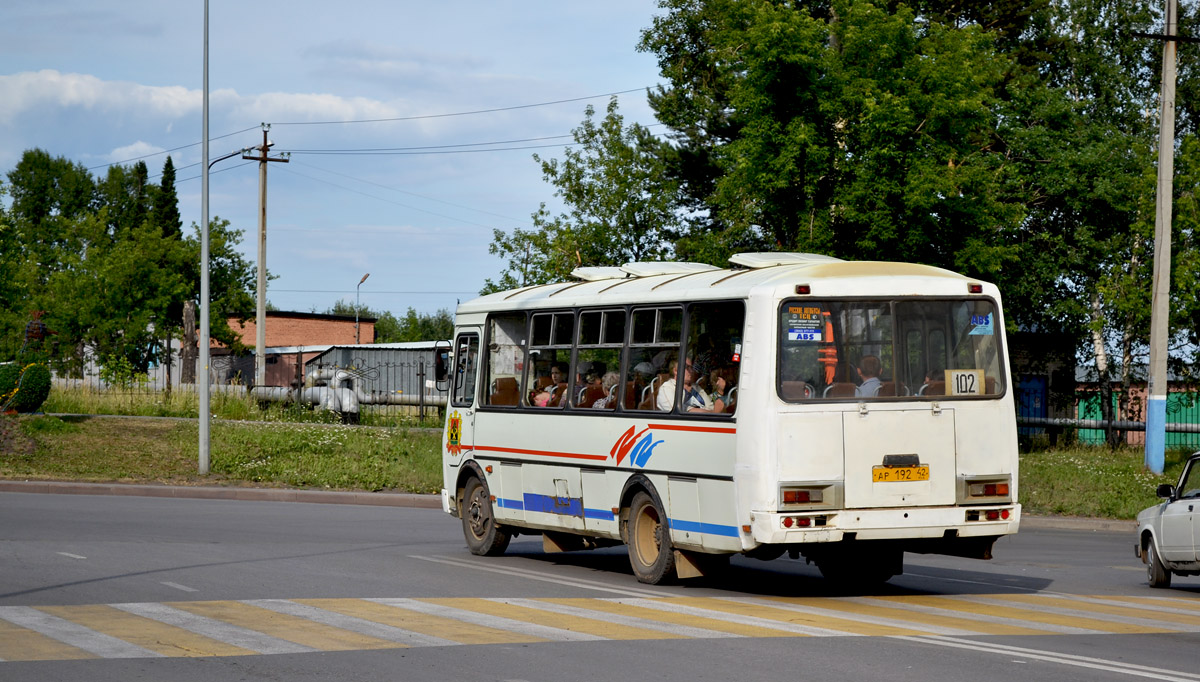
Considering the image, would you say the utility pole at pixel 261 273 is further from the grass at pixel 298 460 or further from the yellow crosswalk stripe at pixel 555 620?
the yellow crosswalk stripe at pixel 555 620

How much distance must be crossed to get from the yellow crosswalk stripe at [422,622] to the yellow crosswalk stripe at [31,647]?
7.08 ft

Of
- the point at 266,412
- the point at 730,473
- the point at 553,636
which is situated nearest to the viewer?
the point at 553,636

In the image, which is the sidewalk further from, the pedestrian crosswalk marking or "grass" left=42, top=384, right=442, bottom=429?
the pedestrian crosswalk marking

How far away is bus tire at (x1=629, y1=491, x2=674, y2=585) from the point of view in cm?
1265

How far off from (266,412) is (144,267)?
30.9 m

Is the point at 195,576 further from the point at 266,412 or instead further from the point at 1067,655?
the point at 266,412

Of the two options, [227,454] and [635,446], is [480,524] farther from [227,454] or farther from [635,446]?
[227,454]

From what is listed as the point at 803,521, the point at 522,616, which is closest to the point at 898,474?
the point at 803,521

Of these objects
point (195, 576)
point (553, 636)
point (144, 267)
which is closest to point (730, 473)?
point (553, 636)

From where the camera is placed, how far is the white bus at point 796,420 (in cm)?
1127

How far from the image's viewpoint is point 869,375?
1159cm

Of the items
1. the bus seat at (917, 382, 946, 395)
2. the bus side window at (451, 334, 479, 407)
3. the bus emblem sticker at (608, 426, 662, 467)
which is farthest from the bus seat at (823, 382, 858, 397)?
the bus side window at (451, 334, 479, 407)

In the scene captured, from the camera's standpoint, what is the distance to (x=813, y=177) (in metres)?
30.0

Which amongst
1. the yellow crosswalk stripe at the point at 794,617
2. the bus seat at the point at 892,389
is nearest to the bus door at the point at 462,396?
the yellow crosswalk stripe at the point at 794,617
